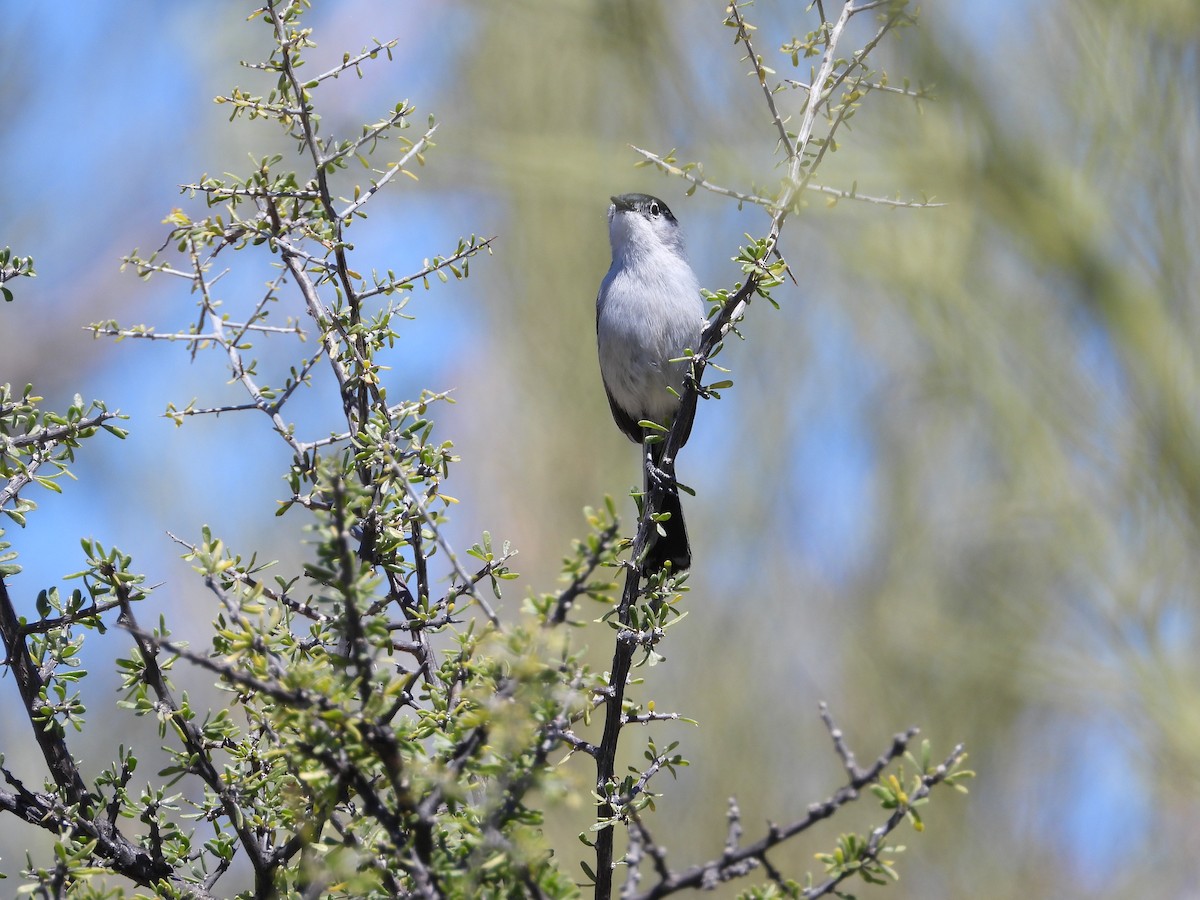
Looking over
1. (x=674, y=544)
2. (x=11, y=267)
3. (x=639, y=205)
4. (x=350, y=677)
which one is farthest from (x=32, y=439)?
(x=639, y=205)

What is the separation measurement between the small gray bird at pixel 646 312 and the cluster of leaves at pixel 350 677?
185cm

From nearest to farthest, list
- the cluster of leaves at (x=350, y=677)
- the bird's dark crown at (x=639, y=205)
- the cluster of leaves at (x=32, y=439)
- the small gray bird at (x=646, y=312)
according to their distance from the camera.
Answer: the cluster of leaves at (x=350, y=677)
the cluster of leaves at (x=32, y=439)
the small gray bird at (x=646, y=312)
the bird's dark crown at (x=639, y=205)

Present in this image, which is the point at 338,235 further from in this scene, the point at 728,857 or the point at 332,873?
the point at 728,857

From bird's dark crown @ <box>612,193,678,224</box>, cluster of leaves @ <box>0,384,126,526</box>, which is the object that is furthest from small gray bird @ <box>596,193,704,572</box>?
cluster of leaves @ <box>0,384,126,526</box>

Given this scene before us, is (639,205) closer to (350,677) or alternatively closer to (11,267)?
(11,267)

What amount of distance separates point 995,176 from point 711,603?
2838mm

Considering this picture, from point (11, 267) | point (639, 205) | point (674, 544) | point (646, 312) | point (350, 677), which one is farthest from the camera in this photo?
point (639, 205)

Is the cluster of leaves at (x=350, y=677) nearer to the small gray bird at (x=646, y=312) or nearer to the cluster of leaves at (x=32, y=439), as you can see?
the cluster of leaves at (x=32, y=439)

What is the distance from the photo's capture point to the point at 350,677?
138cm

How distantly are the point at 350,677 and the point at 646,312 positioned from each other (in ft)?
9.53

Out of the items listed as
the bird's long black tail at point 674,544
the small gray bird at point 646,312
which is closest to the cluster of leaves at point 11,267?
the bird's long black tail at point 674,544

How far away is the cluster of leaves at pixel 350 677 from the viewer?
126 centimetres

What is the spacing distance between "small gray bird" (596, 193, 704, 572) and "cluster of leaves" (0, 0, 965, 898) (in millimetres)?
1854

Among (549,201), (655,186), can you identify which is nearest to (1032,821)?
(655,186)
